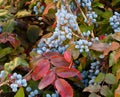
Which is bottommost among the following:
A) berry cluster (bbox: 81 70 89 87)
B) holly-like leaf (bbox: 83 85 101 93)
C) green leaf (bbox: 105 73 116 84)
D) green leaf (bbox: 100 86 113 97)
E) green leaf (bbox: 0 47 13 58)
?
berry cluster (bbox: 81 70 89 87)

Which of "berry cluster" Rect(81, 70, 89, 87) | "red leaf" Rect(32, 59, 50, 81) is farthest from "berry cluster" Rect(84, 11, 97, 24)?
"red leaf" Rect(32, 59, 50, 81)

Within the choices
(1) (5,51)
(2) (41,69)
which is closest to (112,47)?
(2) (41,69)

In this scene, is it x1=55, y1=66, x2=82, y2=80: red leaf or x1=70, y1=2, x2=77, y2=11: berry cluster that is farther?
x1=70, y1=2, x2=77, y2=11: berry cluster

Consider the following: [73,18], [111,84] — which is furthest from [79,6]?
[111,84]

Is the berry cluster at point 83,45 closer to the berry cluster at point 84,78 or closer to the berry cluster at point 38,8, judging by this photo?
the berry cluster at point 84,78

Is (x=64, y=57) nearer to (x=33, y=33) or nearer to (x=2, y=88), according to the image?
(x=2, y=88)

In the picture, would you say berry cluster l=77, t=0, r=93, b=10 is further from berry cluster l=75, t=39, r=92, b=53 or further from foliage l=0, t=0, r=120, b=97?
berry cluster l=75, t=39, r=92, b=53

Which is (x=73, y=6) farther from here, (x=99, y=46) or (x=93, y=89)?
(x=93, y=89)

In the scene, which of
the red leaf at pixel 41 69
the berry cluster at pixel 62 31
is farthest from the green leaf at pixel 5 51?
the red leaf at pixel 41 69
